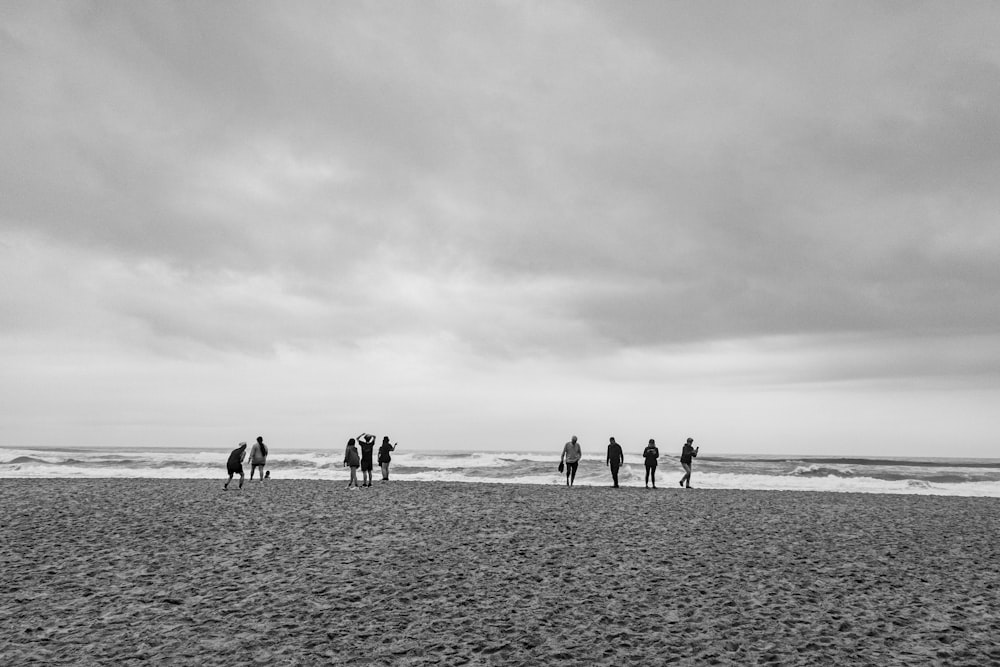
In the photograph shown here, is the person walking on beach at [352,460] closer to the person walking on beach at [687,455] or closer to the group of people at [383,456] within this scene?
the group of people at [383,456]

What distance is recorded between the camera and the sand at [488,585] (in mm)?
9141

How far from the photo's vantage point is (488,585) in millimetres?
12055

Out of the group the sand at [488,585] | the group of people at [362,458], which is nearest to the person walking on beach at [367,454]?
the group of people at [362,458]

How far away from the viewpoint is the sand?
914 cm

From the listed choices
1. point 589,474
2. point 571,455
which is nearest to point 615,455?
point 571,455

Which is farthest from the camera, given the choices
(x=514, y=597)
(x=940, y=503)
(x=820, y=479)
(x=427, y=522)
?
(x=820, y=479)

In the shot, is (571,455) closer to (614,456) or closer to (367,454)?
(614,456)

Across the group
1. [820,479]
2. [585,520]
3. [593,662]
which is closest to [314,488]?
[585,520]

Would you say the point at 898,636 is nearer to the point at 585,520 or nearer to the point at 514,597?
the point at 514,597

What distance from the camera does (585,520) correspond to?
18.4 metres

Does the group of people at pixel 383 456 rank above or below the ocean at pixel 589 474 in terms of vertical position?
above

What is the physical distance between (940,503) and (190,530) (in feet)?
94.6

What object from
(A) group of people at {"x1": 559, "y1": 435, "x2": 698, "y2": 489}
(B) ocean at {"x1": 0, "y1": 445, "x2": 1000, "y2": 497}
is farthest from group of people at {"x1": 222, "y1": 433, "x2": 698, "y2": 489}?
(B) ocean at {"x1": 0, "y1": 445, "x2": 1000, "y2": 497}

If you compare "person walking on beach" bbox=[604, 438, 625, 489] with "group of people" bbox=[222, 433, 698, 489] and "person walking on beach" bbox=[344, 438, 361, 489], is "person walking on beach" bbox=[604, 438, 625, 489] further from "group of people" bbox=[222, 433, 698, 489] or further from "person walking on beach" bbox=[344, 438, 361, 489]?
"person walking on beach" bbox=[344, 438, 361, 489]
